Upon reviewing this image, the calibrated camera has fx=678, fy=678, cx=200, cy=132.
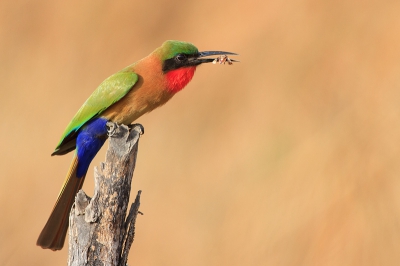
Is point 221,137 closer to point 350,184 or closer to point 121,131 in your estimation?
point 350,184

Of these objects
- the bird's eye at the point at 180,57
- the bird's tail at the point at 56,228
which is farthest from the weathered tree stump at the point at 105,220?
the bird's eye at the point at 180,57

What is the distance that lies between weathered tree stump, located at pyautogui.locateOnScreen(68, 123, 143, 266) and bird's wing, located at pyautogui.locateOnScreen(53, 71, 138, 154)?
2.66 feet

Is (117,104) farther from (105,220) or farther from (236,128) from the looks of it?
(236,128)

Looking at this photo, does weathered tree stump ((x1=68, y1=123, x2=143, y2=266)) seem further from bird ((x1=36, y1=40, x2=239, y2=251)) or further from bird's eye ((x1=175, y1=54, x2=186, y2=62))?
bird's eye ((x1=175, y1=54, x2=186, y2=62))

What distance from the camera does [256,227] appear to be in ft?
16.4

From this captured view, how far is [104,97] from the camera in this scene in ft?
11.2

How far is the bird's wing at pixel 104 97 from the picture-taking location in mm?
3385

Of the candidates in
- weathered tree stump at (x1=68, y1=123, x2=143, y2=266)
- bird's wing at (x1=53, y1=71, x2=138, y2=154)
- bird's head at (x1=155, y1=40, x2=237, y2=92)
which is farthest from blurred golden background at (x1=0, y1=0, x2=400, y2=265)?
weathered tree stump at (x1=68, y1=123, x2=143, y2=266)

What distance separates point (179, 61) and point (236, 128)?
7.60 ft

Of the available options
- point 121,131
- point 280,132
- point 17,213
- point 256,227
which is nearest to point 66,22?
point 17,213

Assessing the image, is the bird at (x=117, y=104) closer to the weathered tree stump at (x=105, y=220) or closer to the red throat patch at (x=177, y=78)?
the red throat patch at (x=177, y=78)

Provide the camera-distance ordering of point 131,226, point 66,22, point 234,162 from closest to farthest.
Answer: point 131,226
point 234,162
point 66,22

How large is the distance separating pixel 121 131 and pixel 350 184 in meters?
2.50

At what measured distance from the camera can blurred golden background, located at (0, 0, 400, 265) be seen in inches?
191
